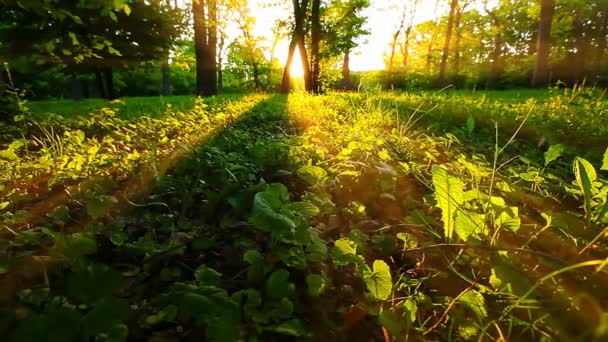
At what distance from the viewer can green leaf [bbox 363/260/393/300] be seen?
88cm

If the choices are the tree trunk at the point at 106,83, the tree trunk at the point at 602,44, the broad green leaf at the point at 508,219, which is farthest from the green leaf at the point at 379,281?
the tree trunk at the point at 602,44

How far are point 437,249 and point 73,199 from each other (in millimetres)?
1604

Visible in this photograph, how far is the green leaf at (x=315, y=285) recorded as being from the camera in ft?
3.02

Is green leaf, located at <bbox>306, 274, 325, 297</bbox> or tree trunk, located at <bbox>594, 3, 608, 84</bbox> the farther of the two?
tree trunk, located at <bbox>594, 3, 608, 84</bbox>

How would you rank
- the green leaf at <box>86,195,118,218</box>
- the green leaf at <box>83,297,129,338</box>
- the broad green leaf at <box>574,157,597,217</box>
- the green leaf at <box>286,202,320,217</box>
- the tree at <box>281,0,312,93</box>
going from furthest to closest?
the tree at <box>281,0,312,93</box>, the green leaf at <box>86,195,118,218</box>, the green leaf at <box>286,202,320,217</box>, the broad green leaf at <box>574,157,597,217</box>, the green leaf at <box>83,297,129,338</box>

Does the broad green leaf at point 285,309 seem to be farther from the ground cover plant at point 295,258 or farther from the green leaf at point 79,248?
the green leaf at point 79,248

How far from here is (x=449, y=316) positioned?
2.91 feet

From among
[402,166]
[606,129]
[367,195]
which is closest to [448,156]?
[402,166]

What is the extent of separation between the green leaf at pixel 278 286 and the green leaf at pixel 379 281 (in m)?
0.22

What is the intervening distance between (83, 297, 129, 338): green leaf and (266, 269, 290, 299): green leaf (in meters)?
0.34

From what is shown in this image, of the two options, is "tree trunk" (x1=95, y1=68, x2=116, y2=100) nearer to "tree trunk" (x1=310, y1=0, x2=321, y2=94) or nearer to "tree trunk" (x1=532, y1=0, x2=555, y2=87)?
"tree trunk" (x1=310, y1=0, x2=321, y2=94)

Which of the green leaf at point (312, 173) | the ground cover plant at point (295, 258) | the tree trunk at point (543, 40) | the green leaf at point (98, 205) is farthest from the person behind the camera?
the tree trunk at point (543, 40)

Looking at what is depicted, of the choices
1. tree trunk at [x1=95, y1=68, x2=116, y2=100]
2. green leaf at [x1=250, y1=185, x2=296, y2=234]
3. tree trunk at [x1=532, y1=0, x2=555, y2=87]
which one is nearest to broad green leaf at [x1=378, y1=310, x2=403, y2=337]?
green leaf at [x1=250, y1=185, x2=296, y2=234]

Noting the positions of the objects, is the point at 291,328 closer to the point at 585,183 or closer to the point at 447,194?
the point at 447,194
